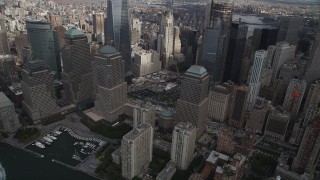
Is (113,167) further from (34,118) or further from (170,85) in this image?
(170,85)

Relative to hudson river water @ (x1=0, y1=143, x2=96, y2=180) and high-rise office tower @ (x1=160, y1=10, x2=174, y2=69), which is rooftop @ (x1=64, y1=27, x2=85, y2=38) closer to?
hudson river water @ (x1=0, y1=143, x2=96, y2=180)

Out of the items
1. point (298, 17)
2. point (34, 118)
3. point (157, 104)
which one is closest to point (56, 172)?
point (34, 118)

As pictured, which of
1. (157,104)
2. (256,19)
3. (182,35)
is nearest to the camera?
(157,104)

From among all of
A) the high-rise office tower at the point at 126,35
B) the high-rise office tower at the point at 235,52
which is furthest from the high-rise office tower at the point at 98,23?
the high-rise office tower at the point at 235,52

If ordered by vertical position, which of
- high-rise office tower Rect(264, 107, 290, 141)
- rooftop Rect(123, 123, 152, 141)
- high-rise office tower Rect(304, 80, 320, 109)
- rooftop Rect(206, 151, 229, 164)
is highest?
high-rise office tower Rect(304, 80, 320, 109)

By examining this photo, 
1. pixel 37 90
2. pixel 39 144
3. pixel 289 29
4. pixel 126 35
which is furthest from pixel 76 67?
pixel 289 29

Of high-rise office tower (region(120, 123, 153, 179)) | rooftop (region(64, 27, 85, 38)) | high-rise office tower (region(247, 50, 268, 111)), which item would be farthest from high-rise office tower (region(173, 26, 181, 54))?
high-rise office tower (region(120, 123, 153, 179))
